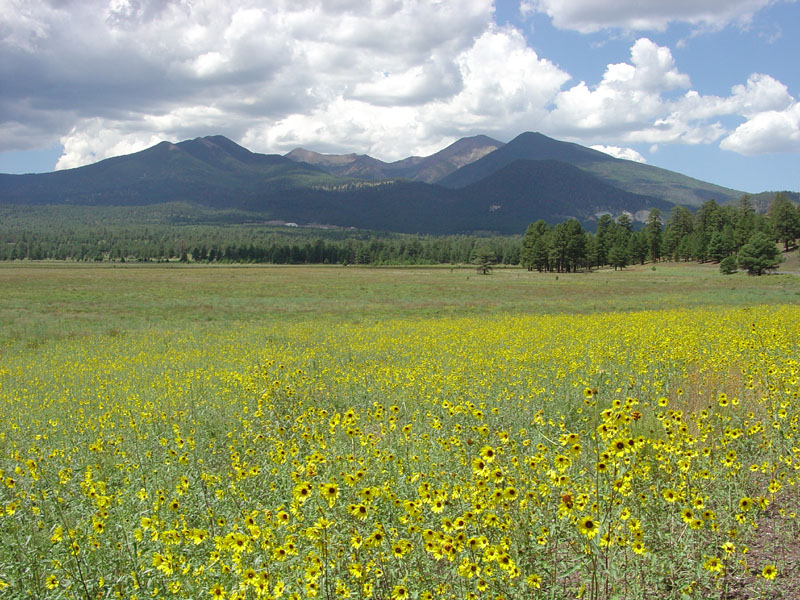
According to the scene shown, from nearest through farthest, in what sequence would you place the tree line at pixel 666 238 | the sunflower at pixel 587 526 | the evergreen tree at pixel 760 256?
the sunflower at pixel 587 526, the evergreen tree at pixel 760 256, the tree line at pixel 666 238

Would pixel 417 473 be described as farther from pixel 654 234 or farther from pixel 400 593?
pixel 654 234

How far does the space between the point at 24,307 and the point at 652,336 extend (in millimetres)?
42630

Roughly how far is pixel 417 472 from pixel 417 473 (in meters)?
0.47

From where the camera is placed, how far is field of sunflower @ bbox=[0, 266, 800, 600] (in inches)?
137

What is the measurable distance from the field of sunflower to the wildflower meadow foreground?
0.12ft

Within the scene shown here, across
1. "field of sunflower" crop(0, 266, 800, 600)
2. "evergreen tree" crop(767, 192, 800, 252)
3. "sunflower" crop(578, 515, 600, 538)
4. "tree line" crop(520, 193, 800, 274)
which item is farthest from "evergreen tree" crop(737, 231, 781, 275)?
"sunflower" crop(578, 515, 600, 538)

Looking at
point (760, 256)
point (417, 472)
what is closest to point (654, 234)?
point (760, 256)

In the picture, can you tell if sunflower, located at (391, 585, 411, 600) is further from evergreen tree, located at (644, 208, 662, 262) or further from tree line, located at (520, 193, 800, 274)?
evergreen tree, located at (644, 208, 662, 262)

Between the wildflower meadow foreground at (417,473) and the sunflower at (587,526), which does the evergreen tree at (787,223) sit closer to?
the wildflower meadow foreground at (417,473)

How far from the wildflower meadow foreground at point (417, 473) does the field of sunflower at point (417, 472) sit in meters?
0.04

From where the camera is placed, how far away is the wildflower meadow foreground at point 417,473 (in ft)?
11.4

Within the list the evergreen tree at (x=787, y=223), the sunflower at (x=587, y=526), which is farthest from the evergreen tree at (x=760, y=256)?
the sunflower at (x=587, y=526)

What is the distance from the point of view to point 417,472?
195 inches

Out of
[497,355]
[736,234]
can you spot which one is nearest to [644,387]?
[497,355]
